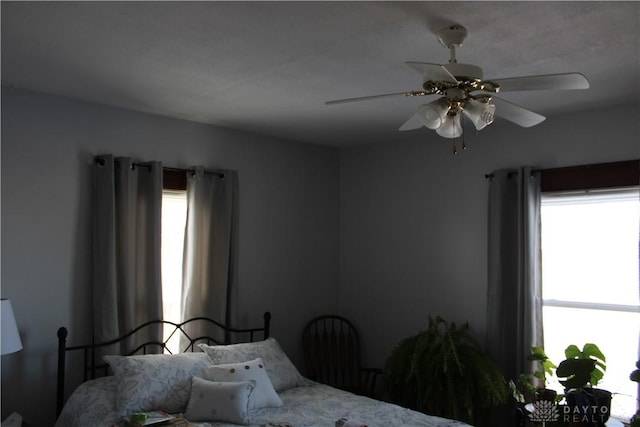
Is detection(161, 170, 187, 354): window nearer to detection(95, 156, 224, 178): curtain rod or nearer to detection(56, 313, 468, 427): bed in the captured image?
detection(95, 156, 224, 178): curtain rod

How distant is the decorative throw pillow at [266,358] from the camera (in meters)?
3.47

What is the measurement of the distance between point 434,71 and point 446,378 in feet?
7.52

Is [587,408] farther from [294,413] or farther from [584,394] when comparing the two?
[294,413]

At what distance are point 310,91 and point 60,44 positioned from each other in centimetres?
133

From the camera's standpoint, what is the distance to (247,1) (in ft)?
6.61

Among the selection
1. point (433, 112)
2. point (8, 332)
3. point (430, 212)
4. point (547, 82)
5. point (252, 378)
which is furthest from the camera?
point (430, 212)

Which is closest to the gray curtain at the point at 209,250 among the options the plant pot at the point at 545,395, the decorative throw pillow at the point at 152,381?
the decorative throw pillow at the point at 152,381

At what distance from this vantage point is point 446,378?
3535 mm

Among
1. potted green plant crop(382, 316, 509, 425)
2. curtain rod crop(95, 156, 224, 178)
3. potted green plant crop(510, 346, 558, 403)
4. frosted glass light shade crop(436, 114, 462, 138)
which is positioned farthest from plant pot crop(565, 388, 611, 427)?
curtain rod crop(95, 156, 224, 178)

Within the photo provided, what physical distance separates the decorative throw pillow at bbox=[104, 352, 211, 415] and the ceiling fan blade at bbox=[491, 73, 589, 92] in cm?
234

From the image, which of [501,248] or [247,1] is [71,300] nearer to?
[247,1]

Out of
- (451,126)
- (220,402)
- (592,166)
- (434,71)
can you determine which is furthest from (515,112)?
(220,402)

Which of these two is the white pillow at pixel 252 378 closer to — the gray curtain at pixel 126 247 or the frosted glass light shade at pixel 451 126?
the gray curtain at pixel 126 247

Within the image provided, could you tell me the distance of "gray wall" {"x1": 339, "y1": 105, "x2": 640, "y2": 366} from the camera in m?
3.62
